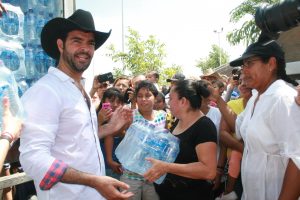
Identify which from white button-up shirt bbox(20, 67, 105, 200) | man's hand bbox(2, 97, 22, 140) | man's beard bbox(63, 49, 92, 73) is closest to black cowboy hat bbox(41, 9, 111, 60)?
man's beard bbox(63, 49, 92, 73)

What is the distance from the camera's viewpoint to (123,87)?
5.48 meters

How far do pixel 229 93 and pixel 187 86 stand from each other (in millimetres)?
2485

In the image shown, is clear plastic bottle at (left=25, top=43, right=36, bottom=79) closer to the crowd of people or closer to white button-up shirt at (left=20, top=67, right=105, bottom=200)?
the crowd of people

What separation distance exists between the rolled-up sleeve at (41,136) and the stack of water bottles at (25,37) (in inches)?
41.2

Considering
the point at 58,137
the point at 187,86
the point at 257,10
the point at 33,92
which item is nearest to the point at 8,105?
the point at 33,92

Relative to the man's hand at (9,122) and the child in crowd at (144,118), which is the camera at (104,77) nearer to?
the child in crowd at (144,118)

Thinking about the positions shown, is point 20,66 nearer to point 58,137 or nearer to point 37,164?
point 58,137

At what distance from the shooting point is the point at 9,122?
5.48 feet

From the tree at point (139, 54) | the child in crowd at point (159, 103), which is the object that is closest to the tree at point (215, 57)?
the tree at point (139, 54)

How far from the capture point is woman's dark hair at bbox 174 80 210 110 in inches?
112

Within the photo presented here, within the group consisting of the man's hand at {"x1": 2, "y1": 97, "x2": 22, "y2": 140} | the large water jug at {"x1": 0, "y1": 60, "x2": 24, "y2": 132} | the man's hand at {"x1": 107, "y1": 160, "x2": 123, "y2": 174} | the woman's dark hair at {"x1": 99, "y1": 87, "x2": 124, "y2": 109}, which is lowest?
the man's hand at {"x1": 107, "y1": 160, "x2": 123, "y2": 174}

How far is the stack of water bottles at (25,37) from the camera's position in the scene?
286 cm

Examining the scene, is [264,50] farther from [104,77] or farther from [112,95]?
[104,77]

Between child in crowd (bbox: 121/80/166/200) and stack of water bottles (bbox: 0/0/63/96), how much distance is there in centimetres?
108
